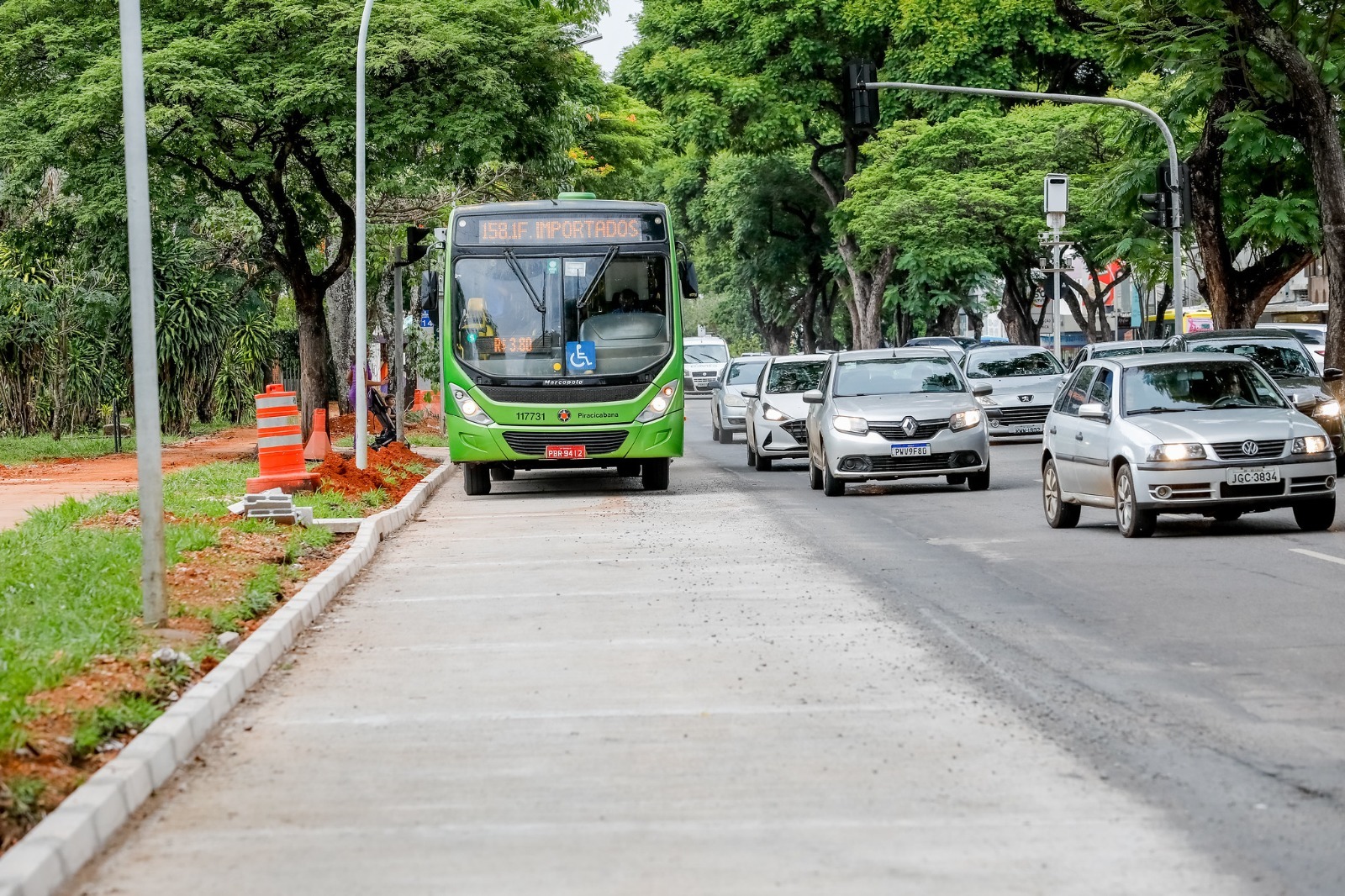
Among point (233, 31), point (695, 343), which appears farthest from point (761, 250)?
point (233, 31)

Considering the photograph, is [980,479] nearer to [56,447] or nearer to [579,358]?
[579,358]

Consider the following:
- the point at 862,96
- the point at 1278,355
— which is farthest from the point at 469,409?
the point at 1278,355

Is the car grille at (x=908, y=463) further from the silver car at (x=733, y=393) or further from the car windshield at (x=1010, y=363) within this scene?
the silver car at (x=733, y=393)

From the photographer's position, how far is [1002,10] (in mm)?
48312

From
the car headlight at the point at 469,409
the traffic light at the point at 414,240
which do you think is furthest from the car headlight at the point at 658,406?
the traffic light at the point at 414,240

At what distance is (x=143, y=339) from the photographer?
1014 centimetres

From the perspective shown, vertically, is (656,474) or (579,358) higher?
(579,358)

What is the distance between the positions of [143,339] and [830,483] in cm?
1239

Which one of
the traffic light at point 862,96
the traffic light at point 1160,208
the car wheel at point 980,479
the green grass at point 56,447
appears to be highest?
the traffic light at point 862,96

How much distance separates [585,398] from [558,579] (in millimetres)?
9121

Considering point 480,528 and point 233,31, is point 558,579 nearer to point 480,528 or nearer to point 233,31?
point 480,528

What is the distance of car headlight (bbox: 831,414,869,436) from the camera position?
69.5 ft

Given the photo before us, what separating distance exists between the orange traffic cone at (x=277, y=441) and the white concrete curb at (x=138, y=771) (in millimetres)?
7589

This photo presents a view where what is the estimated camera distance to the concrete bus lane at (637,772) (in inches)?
219
